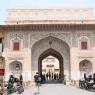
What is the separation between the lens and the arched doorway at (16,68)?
88.5 ft

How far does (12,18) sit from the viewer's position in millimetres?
28531

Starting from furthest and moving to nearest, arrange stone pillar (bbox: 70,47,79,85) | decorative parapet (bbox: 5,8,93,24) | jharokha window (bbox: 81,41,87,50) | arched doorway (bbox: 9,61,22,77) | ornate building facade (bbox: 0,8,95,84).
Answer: decorative parapet (bbox: 5,8,93,24) < jharokha window (bbox: 81,41,87,50) < arched doorway (bbox: 9,61,22,77) < ornate building facade (bbox: 0,8,95,84) < stone pillar (bbox: 70,47,79,85)

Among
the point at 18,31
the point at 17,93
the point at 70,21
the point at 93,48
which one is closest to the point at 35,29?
the point at 18,31

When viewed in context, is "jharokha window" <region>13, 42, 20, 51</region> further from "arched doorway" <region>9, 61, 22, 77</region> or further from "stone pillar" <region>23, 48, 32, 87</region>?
"arched doorway" <region>9, 61, 22, 77</region>

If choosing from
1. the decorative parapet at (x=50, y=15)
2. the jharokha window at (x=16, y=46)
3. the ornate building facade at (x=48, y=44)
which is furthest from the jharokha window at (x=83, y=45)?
the jharokha window at (x=16, y=46)

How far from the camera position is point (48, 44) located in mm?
27797

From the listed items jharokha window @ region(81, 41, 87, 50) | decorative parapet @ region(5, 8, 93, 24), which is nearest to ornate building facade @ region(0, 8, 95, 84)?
jharokha window @ region(81, 41, 87, 50)

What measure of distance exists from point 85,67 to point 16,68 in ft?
20.7

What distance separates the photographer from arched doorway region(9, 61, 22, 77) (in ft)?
88.5

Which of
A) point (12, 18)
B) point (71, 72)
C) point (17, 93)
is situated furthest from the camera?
point (12, 18)

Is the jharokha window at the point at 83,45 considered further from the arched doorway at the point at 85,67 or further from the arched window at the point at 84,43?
the arched doorway at the point at 85,67

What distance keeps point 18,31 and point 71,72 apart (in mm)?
6097

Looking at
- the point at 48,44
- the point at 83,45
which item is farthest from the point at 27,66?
the point at 83,45

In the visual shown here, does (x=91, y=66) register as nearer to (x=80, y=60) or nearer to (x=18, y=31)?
(x=80, y=60)
